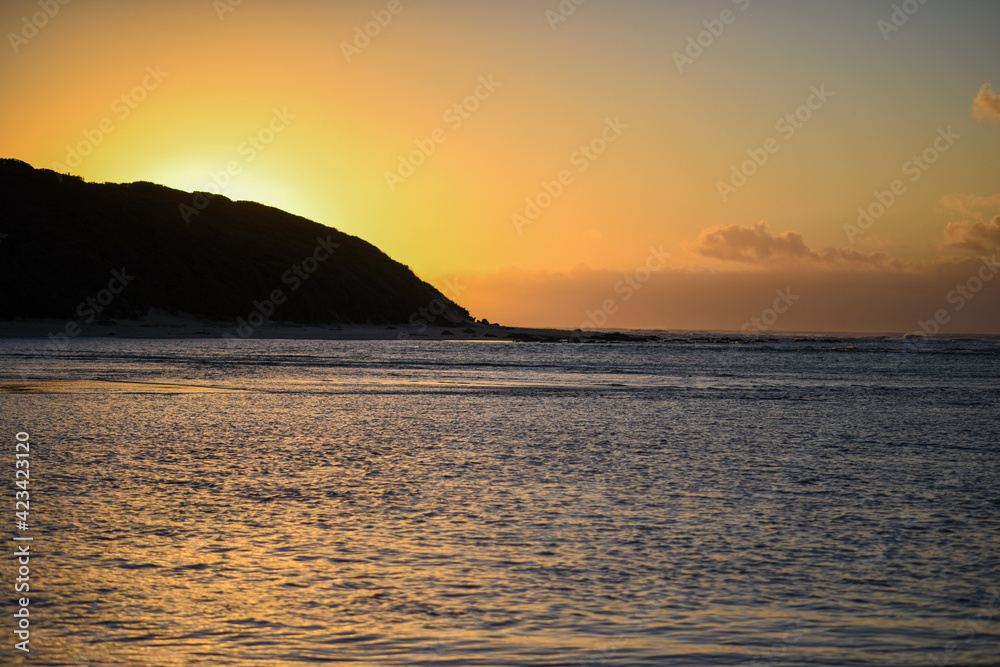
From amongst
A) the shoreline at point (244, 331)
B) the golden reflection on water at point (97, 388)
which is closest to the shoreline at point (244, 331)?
the shoreline at point (244, 331)

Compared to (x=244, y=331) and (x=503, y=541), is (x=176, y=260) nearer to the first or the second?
(x=244, y=331)

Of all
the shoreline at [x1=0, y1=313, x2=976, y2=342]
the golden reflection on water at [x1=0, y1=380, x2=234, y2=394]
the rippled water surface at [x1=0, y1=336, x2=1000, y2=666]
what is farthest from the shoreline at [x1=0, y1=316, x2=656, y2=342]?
the rippled water surface at [x1=0, y1=336, x2=1000, y2=666]

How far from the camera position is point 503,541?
10.3 meters

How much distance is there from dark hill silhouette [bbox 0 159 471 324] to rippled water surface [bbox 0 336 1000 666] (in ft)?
286

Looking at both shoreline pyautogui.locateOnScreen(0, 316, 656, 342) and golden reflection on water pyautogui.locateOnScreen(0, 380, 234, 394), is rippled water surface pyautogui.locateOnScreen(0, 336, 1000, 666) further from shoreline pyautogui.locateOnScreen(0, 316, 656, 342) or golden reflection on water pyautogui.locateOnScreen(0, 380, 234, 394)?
shoreline pyautogui.locateOnScreen(0, 316, 656, 342)

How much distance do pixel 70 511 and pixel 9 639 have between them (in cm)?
477

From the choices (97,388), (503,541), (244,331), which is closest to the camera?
(503,541)

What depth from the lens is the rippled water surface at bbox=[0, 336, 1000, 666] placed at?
7.19 meters

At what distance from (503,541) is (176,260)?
11697 cm

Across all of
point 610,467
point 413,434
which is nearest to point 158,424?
point 413,434

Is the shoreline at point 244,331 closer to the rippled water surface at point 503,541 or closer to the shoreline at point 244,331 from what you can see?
the shoreline at point 244,331

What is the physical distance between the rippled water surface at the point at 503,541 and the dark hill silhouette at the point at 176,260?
87125mm

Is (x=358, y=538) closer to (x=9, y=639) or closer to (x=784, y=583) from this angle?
(x=9, y=639)

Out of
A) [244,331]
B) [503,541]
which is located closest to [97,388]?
[503,541]
